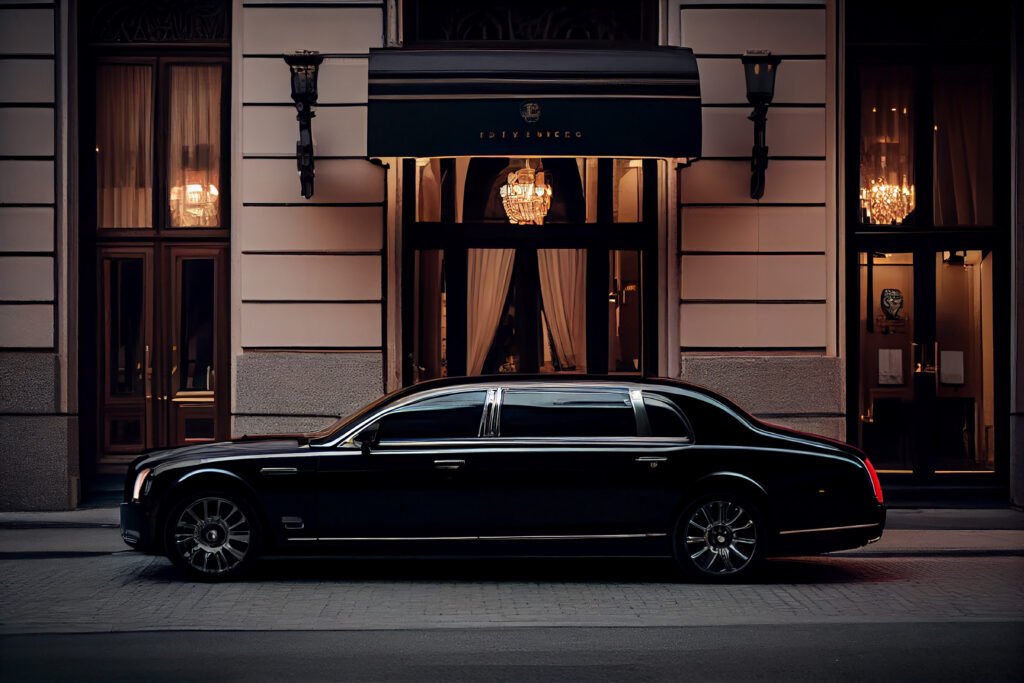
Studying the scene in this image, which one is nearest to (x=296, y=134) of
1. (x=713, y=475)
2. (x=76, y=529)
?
(x=76, y=529)

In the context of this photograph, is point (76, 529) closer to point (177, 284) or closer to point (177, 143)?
point (177, 284)

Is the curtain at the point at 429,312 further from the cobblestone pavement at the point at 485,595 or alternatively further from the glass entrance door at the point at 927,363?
the glass entrance door at the point at 927,363

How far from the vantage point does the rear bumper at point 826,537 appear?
912 cm

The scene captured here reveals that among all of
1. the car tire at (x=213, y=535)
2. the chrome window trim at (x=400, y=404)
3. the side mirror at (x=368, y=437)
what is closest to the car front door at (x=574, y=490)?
the chrome window trim at (x=400, y=404)

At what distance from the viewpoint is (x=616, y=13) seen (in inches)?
547

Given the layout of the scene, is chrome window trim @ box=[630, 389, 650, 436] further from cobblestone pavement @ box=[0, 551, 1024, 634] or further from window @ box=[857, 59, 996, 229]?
window @ box=[857, 59, 996, 229]

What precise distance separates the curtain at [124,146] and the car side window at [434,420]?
591 centimetres

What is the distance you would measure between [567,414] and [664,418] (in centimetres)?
75

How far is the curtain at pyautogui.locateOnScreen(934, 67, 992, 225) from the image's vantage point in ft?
44.8

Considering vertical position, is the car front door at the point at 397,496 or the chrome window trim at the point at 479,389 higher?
the chrome window trim at the point at 479,389

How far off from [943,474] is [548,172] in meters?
5.65

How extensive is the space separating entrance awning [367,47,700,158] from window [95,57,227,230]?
2637 mm

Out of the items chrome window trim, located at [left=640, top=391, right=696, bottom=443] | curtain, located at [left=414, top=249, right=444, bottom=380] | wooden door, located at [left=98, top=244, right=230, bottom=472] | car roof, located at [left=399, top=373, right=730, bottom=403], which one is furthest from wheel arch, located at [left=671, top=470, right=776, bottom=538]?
wooden door, located at [left=98, top=244, right=230, bottom=472]

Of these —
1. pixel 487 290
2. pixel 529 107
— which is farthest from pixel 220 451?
pixel 487 290
